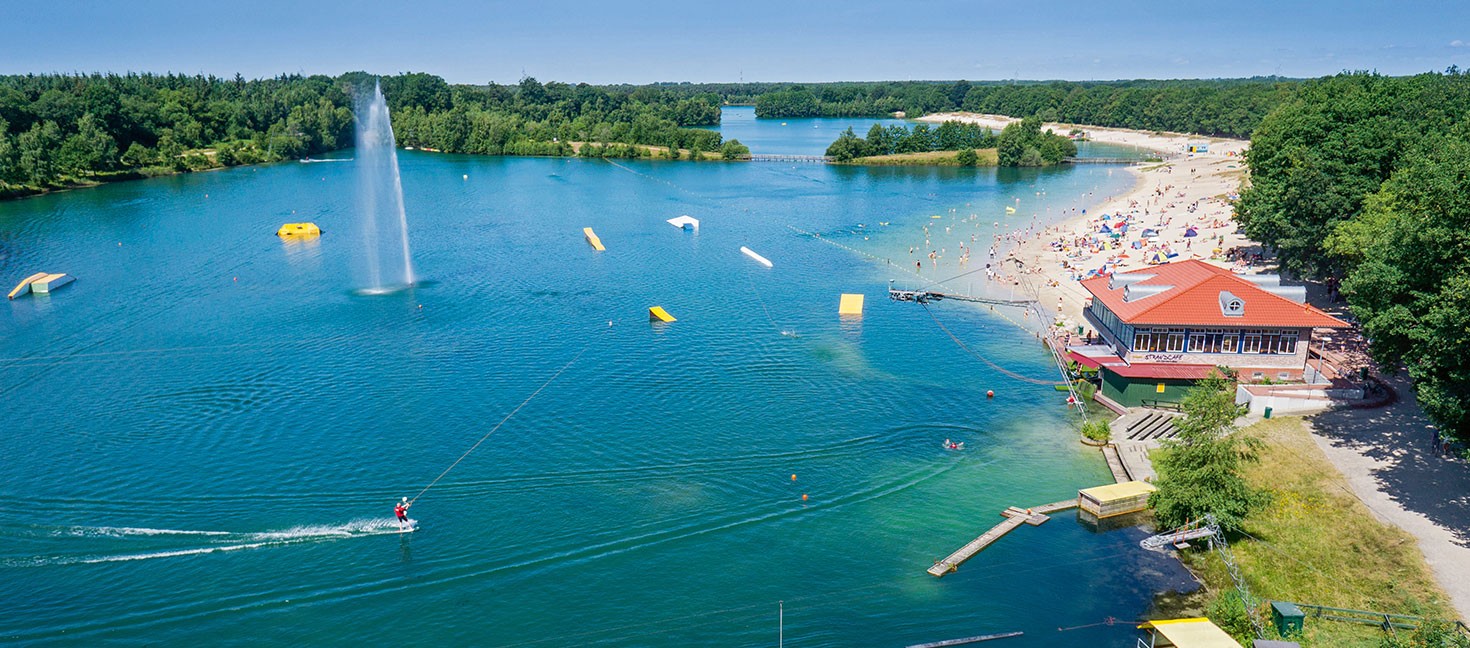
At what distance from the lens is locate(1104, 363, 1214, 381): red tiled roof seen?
53188 mm

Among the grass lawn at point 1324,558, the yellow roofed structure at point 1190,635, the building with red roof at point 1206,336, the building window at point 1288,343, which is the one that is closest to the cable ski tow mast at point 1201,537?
the grass lawn at point 1324,558

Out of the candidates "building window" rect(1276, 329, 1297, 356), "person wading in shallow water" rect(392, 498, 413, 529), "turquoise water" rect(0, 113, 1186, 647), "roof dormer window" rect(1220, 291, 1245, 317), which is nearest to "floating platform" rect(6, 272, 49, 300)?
"turquoise water" rect(0, 113, 1186, 647)

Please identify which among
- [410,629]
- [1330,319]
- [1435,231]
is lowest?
[410,629]

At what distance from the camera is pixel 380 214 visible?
133m

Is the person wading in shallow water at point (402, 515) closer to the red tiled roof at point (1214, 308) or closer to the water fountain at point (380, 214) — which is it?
the red tiled roof at point (1214, 308)

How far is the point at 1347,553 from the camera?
1453 inches

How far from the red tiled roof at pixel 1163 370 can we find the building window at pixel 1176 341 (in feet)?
3.62

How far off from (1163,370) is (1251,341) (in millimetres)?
5969

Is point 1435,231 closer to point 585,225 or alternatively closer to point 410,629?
point 410,629

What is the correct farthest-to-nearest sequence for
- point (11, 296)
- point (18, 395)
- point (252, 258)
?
point (252, 258)
point (11, 296)
point (18, 395)

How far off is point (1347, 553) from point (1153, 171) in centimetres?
16328

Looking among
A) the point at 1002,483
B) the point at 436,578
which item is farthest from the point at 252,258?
the point at 1002,483

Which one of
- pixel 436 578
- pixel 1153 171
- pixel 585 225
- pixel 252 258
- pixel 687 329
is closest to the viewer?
pixel 436 578

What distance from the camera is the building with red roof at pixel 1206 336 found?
177 feet
